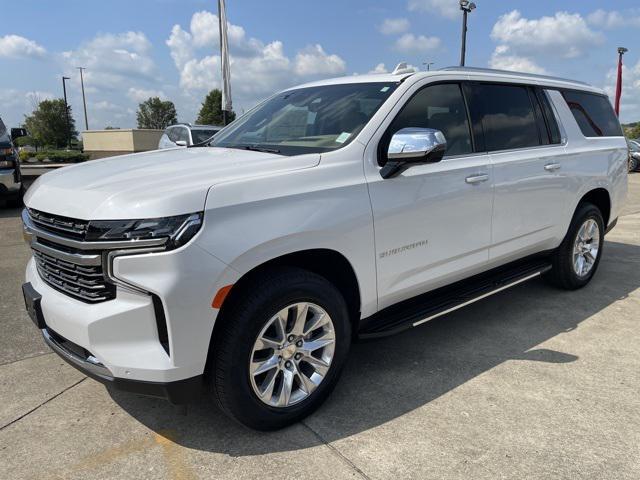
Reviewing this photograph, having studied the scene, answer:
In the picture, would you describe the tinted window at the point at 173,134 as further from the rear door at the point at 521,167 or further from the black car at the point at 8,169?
the rear door at the point at 521,167

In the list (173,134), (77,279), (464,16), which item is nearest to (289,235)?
(77,279)

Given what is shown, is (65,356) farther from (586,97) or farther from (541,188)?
(586,97)

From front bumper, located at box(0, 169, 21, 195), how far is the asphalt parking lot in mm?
6673

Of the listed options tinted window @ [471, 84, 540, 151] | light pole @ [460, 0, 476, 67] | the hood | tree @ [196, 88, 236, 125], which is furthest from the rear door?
tree @ [196, 88, 236, 125]

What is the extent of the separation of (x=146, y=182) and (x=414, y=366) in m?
2.12

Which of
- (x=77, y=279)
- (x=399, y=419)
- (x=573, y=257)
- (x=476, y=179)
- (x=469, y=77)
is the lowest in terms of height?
(x=399, y=419)

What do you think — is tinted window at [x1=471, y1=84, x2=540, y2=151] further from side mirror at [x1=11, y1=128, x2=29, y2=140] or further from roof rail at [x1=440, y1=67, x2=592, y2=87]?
side mirror at [x1=11, y1=128, x2=29, y2=140]

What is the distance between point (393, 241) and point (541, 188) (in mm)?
1827

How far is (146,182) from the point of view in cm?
250

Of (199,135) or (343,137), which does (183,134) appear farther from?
(343,137)

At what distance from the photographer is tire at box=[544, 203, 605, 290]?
4801mm

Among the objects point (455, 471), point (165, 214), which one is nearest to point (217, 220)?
point (165, 214)

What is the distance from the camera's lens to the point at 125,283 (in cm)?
228

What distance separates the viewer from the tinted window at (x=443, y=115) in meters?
3.31
